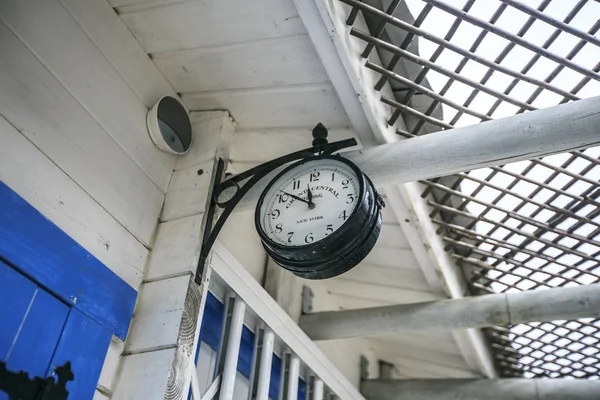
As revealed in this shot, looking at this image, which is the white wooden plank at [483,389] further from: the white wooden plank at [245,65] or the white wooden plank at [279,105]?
the white wooden plank at [245,65]

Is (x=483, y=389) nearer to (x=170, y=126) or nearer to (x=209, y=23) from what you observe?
(x=170, y=126)

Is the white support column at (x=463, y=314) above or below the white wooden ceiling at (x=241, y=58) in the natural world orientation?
below

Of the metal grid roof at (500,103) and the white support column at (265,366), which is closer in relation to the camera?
the metal grid roof at (500,103)


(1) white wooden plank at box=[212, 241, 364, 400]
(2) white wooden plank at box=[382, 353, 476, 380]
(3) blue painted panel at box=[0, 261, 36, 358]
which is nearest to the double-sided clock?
(1) white wooden plank at box=[212, 241, 364, 400]

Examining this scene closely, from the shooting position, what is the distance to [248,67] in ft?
7.05

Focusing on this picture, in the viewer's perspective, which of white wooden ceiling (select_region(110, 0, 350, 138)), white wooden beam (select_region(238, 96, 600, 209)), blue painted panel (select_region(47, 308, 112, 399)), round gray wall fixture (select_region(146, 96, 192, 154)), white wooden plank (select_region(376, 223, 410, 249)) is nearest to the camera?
blue painted panel (select_region(47, 308, 112, 399))

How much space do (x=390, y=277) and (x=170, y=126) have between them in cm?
140

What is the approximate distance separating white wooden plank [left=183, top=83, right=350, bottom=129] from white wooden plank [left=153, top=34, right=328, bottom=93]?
32 mm

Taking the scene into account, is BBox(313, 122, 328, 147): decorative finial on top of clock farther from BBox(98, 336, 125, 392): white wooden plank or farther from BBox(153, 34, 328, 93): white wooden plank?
BBox(98, 336, 125, 392): white wooden plank

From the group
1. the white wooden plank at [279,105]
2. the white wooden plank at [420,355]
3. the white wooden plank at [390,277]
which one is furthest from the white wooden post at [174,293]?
the white wooden plank at [420,355]

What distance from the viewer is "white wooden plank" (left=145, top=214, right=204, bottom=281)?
1903 mm

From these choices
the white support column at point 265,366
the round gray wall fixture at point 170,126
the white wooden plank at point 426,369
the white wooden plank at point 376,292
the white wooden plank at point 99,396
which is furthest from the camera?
the white wooden plank at point 426,369

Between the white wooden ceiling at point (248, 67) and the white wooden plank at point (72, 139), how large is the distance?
1.43ft

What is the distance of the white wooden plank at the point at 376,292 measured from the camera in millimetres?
3059
